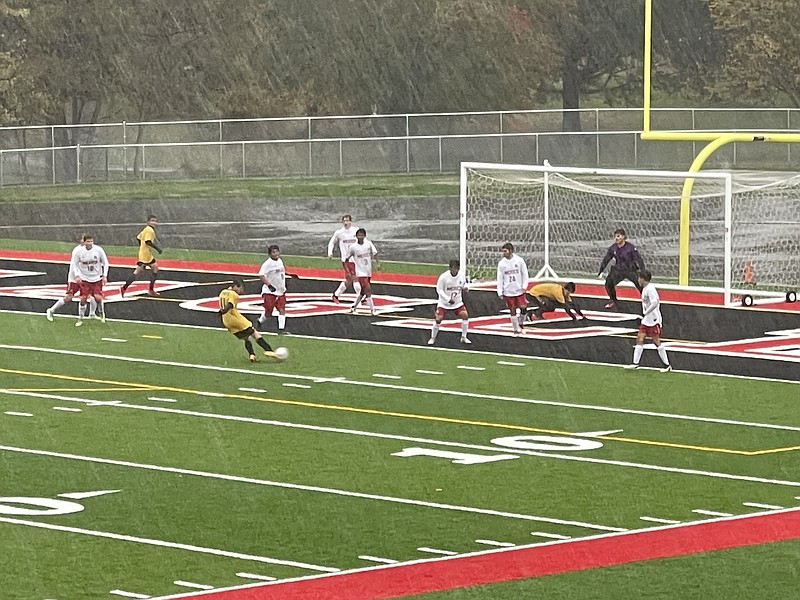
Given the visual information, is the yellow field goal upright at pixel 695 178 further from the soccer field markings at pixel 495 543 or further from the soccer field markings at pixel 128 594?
the soccer field markings at pixel 128 594

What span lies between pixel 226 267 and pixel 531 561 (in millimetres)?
24666

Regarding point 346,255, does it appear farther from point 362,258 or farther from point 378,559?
point 378,559

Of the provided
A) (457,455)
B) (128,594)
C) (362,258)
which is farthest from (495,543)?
(362,258)

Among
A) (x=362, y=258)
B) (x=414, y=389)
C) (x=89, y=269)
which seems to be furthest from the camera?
(x=362, y=258)

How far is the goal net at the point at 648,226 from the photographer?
33031 millimetres

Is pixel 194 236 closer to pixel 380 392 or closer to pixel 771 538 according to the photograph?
pixel 380 392

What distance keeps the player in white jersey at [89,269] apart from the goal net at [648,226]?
21.7ft

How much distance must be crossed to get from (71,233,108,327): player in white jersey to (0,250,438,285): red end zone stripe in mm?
7253

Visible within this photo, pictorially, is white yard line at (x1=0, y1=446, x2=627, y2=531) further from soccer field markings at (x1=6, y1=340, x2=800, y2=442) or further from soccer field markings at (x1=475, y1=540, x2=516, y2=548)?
soccer field markings at (x1=6, y1=340, x2=800, y2=442)

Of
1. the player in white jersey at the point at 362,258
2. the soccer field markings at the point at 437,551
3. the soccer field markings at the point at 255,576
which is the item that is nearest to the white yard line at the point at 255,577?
the soccer field markings at the point at 255,576

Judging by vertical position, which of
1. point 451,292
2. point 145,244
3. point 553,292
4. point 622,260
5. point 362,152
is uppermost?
point 362,152

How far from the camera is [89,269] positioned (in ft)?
95.6

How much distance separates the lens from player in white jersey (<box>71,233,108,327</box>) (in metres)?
29.0

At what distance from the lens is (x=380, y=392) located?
895 inches
